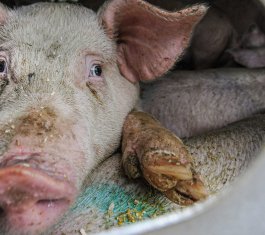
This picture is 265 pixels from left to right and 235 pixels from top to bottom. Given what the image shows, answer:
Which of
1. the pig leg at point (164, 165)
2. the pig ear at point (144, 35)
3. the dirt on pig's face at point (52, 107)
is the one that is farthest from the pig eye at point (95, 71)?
the pig leg at point (164, 165)

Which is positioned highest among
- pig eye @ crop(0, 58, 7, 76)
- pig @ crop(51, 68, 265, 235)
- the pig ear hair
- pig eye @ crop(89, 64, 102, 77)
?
the pig ear hair

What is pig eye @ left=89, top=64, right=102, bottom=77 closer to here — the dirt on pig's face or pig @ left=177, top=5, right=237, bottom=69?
the dirt on pig's face

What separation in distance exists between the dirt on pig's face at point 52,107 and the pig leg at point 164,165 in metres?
0.15

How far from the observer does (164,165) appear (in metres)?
1.97

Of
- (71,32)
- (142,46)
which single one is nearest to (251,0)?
(142,46)

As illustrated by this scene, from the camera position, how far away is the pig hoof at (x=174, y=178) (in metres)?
1.96

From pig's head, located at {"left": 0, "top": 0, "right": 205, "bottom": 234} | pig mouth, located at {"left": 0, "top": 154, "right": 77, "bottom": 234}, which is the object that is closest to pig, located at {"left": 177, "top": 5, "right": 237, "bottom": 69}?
pig's head, located at {"left": 0, "top": 0, "right": 205, "bottom": 234}

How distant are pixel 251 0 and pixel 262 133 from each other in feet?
3.27

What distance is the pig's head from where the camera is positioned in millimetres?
1752

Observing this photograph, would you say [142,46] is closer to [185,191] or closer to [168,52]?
[168,52]

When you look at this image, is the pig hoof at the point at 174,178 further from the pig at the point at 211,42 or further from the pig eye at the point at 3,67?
the pig at the point at 211,42

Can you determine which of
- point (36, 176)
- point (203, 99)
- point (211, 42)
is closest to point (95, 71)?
point (203, 99)

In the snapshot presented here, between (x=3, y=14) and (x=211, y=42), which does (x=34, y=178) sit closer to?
(x=3, y=14)

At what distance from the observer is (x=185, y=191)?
1.98 metres
